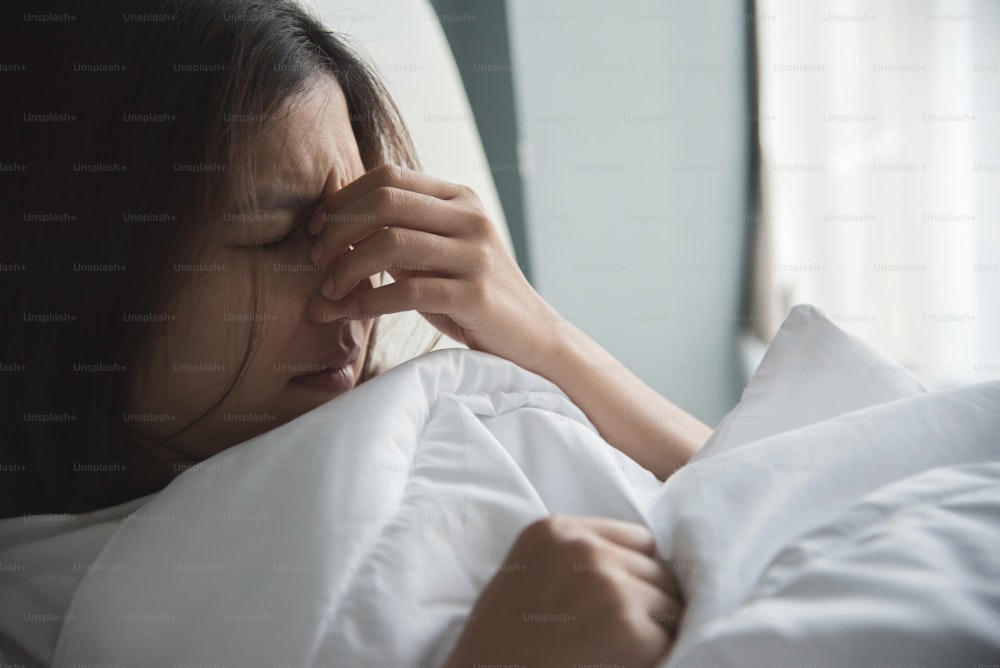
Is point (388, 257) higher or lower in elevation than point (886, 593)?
higher

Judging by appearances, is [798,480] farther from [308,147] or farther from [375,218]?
[308,147]

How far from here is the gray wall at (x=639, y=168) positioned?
1.95 metres

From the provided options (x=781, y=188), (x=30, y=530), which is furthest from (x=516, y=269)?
(x=781, y=188)

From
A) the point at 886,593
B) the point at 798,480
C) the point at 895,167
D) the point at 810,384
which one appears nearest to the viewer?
the point at 886,593

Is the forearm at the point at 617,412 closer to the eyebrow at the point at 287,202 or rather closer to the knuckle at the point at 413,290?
the knuckle at the point at 413,290

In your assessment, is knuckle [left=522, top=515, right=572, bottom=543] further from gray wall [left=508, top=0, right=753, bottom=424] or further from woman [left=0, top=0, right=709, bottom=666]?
gray wall [left=508, top=0, right=753, bottom=424]

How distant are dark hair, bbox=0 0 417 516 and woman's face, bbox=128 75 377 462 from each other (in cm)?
A: 2

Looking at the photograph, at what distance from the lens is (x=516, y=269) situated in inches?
33.4

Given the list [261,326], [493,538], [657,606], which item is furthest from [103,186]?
[657,606]

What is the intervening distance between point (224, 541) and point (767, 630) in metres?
0.34

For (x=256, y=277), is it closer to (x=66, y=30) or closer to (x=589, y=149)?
(x=66, y=30)

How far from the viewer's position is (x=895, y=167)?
5.37 ft

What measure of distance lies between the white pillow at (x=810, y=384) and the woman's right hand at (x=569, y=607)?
248 millimetres

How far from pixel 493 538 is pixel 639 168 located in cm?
173
